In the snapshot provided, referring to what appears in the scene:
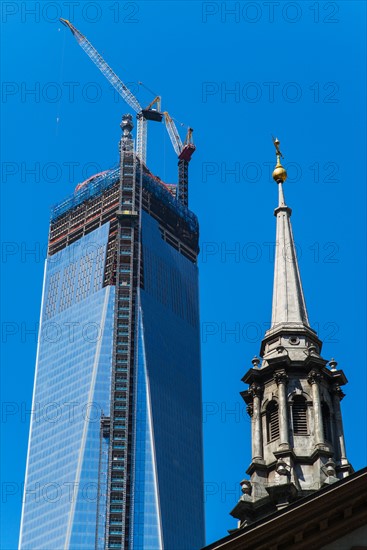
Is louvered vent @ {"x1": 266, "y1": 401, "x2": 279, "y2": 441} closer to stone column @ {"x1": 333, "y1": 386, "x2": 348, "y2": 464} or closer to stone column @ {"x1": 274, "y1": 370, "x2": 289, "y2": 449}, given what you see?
stone column @ {"x1": 274, "y1": 370, "x2": 289, "y2": 449}

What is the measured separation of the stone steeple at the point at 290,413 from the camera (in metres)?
55.8

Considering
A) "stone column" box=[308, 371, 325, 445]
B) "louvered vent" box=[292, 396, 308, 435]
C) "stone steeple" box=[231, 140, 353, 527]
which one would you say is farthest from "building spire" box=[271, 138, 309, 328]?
"louvered vent" box=[292, 396, 308, 435]

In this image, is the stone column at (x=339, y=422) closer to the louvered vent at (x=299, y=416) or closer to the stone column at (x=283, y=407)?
the louvered vent at (x=299, y=416)

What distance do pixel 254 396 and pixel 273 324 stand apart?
5.67 metres

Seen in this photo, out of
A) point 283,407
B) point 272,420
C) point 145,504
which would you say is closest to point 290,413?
point 283,407

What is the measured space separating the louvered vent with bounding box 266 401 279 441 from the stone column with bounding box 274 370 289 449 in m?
0.69

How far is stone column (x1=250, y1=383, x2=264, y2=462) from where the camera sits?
5878cm

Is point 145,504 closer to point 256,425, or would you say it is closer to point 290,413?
point 256,425

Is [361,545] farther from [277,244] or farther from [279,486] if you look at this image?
[277,244]

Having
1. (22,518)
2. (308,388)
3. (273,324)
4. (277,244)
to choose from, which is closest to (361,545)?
(308,388)

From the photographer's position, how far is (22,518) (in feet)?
654

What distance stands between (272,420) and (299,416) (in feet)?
5.22

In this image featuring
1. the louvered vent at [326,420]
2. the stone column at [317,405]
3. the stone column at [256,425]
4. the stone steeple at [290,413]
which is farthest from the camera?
the louvered vent at [326,420]

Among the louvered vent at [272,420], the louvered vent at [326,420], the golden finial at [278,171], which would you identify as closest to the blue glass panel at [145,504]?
the golden finial at [278,171]
